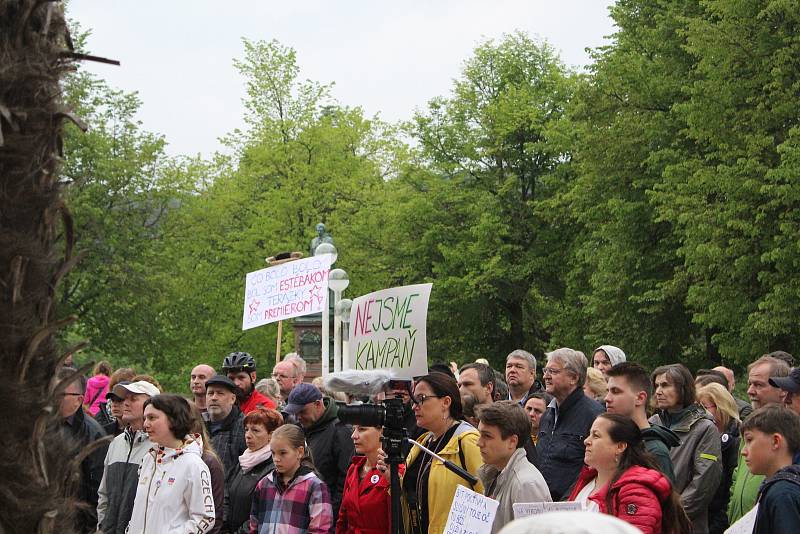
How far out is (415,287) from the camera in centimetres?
761

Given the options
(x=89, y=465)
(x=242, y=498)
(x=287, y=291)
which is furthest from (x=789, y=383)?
(x=287, y=291)

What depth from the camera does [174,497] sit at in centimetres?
727

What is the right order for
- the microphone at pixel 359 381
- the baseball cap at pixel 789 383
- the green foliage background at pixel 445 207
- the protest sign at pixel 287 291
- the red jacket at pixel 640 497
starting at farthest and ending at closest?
the green foliage background at pixel 445 207, the protest sign at pixel 287 291, the baseball cap at pixel 789 383, the microphone at pixel 359 381, the red jacket at pixel 640 497

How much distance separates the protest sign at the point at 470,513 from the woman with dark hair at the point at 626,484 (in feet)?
1.61

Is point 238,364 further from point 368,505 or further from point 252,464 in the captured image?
point 368,505

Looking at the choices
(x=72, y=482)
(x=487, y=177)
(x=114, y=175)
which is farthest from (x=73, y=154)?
(x=72, y=482)

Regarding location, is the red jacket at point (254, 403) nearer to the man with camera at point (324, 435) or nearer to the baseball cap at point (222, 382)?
the baseball cap at point (222, 382)

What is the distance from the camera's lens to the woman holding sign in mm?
6770

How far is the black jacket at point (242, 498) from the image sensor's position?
343 inches

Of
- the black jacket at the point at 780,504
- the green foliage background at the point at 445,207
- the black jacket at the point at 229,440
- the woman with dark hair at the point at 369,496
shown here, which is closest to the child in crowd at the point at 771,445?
the black jacket at the point at 780,504

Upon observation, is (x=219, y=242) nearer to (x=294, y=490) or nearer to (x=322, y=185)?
(x=322, y=185)

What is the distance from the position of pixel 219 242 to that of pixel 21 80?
37927 mm

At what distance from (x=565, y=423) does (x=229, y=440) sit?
3.08 meters

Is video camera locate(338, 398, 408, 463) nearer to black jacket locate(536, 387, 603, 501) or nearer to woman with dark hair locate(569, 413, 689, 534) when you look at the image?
woman with dark hair locate(569, 413, 689, 534)
